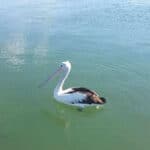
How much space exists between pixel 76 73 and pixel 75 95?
1696 mm

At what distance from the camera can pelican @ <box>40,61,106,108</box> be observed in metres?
9.47

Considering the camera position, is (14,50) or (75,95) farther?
(14,50)

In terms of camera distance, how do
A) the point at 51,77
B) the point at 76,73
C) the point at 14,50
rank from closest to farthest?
the point at 51,77, the point at 76,73, the point at 14,50

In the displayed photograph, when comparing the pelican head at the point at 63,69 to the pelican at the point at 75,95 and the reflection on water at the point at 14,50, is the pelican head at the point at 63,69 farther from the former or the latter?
the reflection on water at the point at 14,50

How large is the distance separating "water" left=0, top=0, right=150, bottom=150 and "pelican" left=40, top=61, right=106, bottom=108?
20cm

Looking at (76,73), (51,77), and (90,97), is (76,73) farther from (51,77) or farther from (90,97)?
(90,97)

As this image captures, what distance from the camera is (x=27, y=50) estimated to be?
13.1 meters

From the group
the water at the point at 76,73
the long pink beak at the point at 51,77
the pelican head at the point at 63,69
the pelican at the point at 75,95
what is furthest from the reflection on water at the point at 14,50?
the pelican at the point at 75,95

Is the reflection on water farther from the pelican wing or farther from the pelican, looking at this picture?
the pelican wing

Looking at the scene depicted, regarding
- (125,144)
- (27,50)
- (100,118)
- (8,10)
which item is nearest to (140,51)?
(27,50)

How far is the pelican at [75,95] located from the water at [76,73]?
0.20 metres

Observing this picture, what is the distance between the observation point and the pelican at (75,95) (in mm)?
9469

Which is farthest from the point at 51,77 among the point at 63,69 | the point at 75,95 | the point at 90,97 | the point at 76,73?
the point at 76,73

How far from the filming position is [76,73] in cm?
1133
